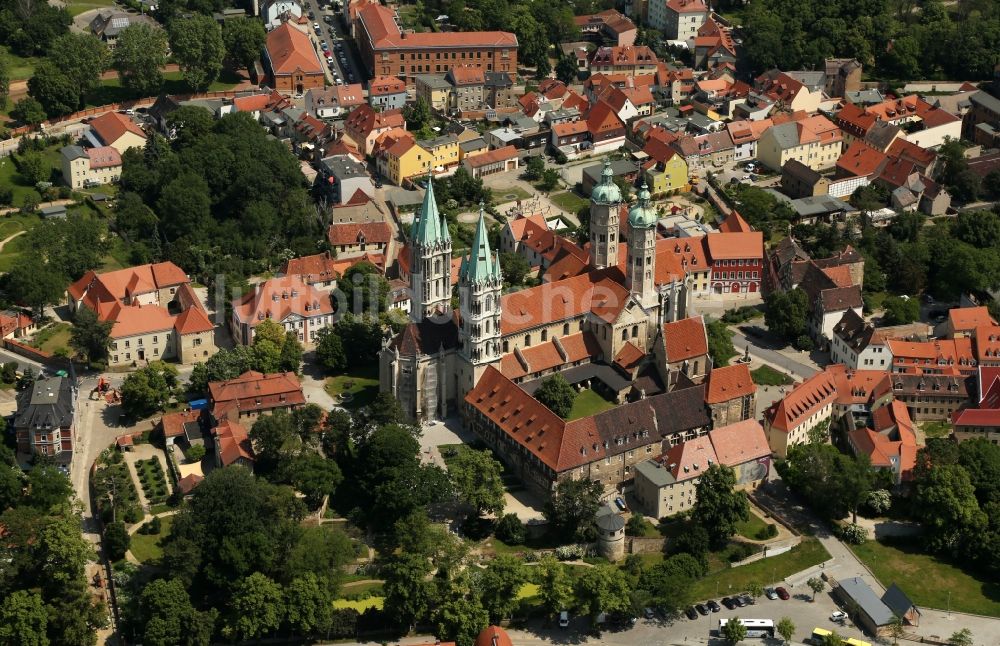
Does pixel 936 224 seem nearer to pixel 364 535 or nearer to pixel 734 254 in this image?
pixel 734 254

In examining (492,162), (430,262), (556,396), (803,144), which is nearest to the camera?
(556,396)

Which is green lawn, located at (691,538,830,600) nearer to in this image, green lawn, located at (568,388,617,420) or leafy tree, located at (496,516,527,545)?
leafy tree, located at (496,516,527,545)

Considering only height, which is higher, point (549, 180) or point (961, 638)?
point (549, 180)

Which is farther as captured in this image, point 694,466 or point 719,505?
point 694,466

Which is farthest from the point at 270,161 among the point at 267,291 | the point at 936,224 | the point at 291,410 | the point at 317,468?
the point at 936,224

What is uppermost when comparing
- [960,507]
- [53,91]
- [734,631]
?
[53,91]

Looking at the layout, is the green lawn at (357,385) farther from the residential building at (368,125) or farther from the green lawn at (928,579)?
the residential building at (368,125)

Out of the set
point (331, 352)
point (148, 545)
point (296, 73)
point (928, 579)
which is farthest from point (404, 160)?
point (928, 579)

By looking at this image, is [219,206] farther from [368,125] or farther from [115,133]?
[368,125]
